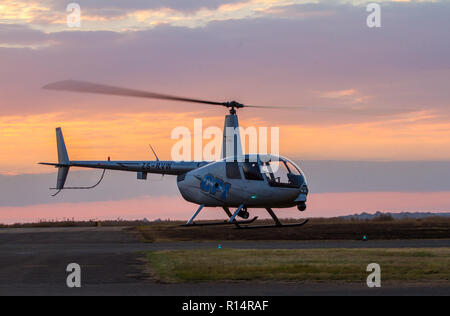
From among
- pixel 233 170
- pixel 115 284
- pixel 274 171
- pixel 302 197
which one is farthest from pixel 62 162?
pixel 302 197

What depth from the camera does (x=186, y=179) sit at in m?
34.1

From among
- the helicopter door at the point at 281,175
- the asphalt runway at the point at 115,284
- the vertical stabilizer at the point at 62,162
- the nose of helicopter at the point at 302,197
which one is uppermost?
the vertical stabilizer at the point at 62,162

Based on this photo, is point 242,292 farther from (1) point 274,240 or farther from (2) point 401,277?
(1) point 274,240

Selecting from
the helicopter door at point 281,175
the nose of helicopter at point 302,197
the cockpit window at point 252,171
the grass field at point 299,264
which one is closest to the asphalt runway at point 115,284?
the grass field at point 299,264

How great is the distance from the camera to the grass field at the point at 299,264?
3541cm

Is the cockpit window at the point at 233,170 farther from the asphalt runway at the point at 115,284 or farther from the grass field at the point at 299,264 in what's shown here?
the grass field at the point at 299,264

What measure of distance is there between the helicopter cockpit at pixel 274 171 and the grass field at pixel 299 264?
551 centimetres

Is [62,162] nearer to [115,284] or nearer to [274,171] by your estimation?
[115,284]

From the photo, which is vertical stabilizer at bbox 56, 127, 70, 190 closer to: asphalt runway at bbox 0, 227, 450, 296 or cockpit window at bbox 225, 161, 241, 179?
asphalt runway at bbox 0, 227, 450, 296

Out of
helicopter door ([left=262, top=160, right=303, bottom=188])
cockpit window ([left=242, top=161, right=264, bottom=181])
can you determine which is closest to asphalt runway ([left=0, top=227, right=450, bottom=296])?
helicopter door ([left=262, top=160, right=303, bottom=188])

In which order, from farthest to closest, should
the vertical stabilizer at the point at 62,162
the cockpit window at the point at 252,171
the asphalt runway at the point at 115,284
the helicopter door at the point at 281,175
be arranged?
the vertical stabilizer at the point at 62,162 < the cockpit window at the point at 252,171 < the helicopter door at the point at 281,175 < the asphalt runway at the point at 115,284

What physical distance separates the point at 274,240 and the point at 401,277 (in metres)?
33.8

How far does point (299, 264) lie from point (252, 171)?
35.7ft
